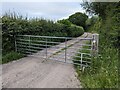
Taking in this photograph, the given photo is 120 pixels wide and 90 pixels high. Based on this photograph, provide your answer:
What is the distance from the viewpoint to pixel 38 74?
6.86m

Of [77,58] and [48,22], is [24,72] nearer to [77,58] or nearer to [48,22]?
[77,58]

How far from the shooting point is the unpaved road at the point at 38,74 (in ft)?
19.0

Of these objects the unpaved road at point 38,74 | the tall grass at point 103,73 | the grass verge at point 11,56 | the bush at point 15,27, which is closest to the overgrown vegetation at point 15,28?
the bush at point 15,27

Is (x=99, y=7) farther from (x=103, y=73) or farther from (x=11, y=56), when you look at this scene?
(x=103, y=73)

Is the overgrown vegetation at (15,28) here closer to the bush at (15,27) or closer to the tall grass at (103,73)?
the bush at (15,27)

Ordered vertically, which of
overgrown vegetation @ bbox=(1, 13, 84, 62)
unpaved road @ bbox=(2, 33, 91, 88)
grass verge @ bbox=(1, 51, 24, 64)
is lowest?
unpaved road @ bbox=(2, 33, 91, 88)

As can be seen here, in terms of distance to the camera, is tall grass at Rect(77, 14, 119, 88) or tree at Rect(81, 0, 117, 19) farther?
tree at Rect(81, 0, 117, 19)

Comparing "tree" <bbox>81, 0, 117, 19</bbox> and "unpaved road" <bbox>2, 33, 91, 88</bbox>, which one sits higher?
"tree" <bbox>81, 0, 117, 19</bbox>

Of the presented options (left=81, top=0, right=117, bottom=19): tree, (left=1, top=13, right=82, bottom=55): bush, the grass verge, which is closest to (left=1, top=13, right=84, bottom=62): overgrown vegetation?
(left=1, top=13, right=82, bottom=55): bush

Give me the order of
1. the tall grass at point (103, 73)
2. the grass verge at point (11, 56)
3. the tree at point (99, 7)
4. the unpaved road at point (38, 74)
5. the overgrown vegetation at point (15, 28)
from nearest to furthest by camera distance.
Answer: the tall grass at point (103, 73)
the unpaved road at point (38, 74)
the grass verge at point (11, 56)
the overgrown vegetation at point (15, 28)
the tree at point (99, 7)

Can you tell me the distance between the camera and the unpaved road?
5789mm

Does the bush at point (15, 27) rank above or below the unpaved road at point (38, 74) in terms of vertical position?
above

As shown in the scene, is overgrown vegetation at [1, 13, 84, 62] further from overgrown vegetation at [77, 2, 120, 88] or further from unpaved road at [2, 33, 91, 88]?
overgrown vegetation at [77, 2, 120, 88]

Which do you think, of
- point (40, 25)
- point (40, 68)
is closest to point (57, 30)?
point (40, 25)
